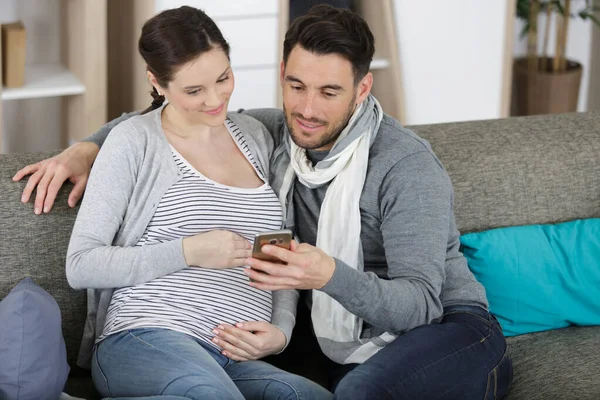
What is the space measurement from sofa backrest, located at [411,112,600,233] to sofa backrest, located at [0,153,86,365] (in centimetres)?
90

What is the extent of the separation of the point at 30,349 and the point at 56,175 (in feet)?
1.40

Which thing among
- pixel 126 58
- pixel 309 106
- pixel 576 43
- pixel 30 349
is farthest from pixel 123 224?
pixel 576 43

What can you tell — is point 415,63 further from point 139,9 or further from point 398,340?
point 398,340

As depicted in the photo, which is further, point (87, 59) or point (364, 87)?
point (87, 59)

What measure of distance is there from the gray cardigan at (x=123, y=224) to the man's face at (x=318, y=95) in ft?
0.92

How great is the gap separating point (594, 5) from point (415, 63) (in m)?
1.37

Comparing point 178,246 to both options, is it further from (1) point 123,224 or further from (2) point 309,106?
(2) point 309,106

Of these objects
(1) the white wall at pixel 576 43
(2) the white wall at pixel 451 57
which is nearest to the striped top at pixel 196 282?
(2) the white wall at pixel 451 57

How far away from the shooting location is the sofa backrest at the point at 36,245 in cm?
191

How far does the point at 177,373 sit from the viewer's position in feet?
5.44

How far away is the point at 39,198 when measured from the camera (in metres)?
1.92

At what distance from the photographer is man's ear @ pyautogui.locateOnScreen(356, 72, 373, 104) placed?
194cm

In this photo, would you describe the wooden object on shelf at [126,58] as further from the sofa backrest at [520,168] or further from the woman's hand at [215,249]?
the woman's hand at [215,249]

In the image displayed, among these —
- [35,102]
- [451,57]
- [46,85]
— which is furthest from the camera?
[451,57]
